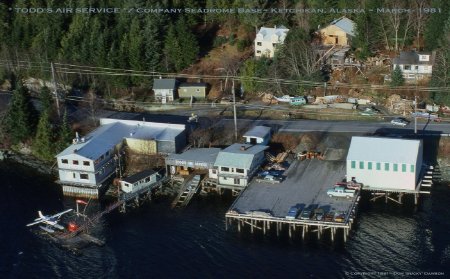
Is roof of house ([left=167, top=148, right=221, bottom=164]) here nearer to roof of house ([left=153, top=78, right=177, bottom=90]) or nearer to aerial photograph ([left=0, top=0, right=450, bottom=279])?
aerial photograph ([left=0, top=0, right=450, bottom=279])

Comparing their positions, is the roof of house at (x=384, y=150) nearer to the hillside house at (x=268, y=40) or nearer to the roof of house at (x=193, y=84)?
the roof of house at (x=193, y=84)

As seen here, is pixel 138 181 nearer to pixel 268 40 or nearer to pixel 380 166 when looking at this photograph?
pixel 380 166

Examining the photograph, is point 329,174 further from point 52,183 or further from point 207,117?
point 52,183

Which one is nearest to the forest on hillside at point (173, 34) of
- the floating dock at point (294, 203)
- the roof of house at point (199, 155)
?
the roof of house at point (199, 155)

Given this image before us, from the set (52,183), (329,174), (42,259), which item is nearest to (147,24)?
(52,183)

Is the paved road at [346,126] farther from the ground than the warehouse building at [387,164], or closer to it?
farther from the ground

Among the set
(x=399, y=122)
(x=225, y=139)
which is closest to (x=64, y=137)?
(x=225, y=139)

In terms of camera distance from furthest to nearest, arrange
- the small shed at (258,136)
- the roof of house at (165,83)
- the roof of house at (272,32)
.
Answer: the roof of house at (272,32) → the roof of house at (165,83) → the small shed at (258,136)

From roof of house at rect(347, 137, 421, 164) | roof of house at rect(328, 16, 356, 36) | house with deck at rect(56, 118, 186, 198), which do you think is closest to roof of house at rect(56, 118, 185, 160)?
house with deck at rect(56, 118, 186, 198)
